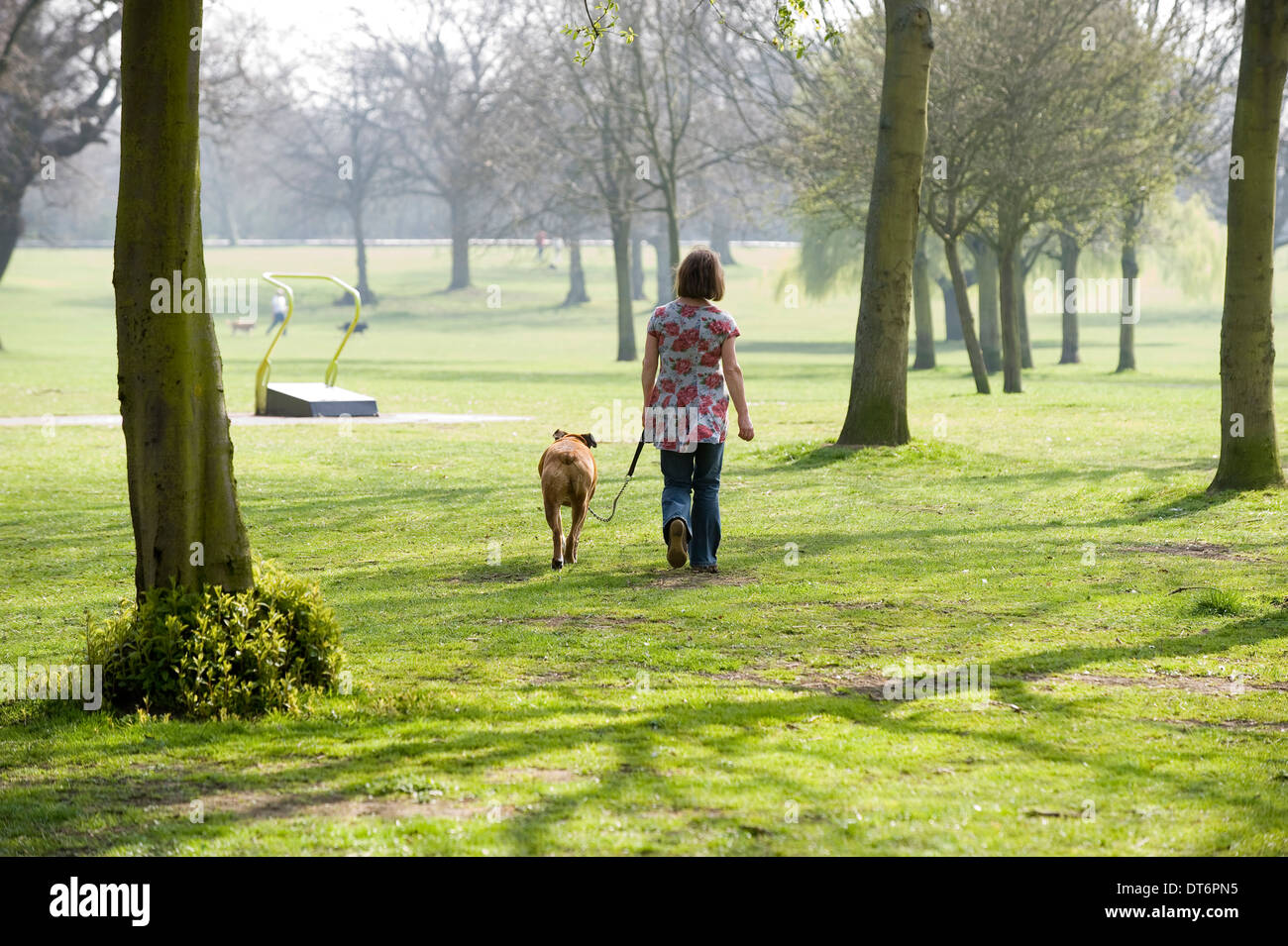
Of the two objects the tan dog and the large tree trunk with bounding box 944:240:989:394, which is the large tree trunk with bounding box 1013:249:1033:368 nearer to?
the large tree trunk with bounding box 944:240:989:394

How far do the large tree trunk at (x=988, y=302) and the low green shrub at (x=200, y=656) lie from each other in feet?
113

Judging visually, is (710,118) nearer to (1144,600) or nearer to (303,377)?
(303,377)

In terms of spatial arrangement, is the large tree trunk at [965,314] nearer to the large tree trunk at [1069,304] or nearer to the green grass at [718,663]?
the green grass at [718,663]

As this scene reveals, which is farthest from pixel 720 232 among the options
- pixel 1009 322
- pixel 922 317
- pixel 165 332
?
pixel 165 332

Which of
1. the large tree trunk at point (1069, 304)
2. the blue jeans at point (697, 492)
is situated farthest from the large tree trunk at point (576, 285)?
the blue jeans at point (697, 492)

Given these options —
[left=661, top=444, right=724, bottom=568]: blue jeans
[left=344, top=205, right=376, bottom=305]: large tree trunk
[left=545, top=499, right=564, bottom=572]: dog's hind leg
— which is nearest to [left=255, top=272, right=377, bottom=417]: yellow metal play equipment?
[left=545, top=499, right=564, bottom=572]: dog's hind leg

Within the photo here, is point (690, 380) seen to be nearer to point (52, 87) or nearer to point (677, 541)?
point (677, 541)

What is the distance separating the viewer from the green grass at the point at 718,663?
14.3 feet

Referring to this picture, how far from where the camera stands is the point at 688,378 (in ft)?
27.9

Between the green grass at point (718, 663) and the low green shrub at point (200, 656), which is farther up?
the low green shrub at point (200, 656)

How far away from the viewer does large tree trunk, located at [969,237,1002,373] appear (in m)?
38.5

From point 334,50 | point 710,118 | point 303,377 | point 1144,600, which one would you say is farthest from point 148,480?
point 334,50

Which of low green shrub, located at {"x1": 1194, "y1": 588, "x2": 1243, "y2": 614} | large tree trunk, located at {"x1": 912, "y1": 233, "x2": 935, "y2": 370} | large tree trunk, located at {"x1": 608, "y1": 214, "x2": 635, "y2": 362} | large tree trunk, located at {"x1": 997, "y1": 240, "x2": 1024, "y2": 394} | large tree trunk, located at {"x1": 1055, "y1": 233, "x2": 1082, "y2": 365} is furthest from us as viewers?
large tree trunk, located at {"x1": 608, "y1": 214, "x2": 635, "y2": 362}

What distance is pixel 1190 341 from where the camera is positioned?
2398 inches
